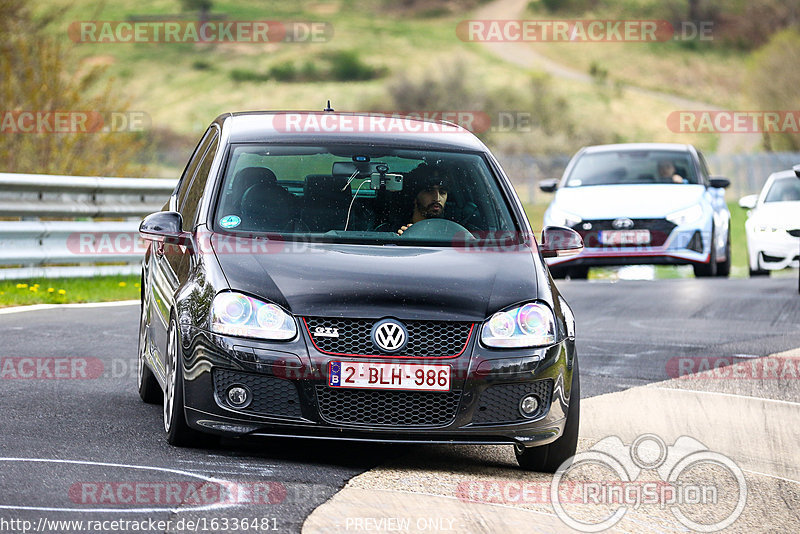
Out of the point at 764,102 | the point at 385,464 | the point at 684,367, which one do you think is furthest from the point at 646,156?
the point at 764,102

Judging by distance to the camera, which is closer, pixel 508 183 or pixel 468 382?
pixel 468 382

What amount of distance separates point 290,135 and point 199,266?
1.24 meters

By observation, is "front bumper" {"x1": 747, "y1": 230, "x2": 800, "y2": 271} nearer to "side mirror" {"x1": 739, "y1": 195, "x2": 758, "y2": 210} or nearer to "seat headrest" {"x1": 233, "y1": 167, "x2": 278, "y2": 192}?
"side mirror" {"x1": 739, "y1": 195, "x2": 758, "y2": 210}

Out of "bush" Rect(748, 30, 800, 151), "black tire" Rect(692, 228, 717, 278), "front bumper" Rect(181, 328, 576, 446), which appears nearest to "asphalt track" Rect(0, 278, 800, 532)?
"front bumper" Rect(181, 328, 576, 446)

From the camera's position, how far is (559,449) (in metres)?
6.65

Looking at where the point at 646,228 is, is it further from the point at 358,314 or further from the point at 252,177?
the point at 358,314

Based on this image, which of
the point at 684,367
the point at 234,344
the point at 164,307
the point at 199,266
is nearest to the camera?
the point at 234,344

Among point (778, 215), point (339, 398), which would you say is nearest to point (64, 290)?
point (339, 398)

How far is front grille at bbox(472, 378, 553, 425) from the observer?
6316mm

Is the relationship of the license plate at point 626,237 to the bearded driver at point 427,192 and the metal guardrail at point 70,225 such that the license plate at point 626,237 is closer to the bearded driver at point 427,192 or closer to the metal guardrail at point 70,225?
the metal guardrail at point 70,225

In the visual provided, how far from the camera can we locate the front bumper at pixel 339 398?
20.2 feet

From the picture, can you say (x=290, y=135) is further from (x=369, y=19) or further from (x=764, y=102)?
(x=369, y=19)

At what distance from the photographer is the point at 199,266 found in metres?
6.66

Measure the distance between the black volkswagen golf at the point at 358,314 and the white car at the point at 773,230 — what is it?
1187cm
